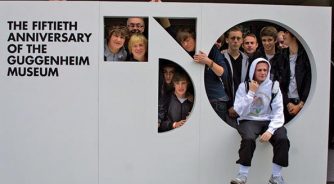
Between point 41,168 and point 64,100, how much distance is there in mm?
779

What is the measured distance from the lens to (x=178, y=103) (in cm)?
520

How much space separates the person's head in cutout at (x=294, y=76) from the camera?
529 cm

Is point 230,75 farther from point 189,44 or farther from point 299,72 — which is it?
point 299,72

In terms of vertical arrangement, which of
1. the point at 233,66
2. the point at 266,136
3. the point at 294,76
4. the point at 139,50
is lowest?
the point at 266,136

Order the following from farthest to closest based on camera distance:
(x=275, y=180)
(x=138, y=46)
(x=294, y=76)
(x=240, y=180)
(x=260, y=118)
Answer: (x=294, y=76)
(x=138, y=46)
(x=260, y=118)
(x=275, y=180)
(x=240, y=180)

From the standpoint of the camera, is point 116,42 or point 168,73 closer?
point 116,42

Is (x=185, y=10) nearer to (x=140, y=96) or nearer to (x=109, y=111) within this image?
(x=140, y=96)

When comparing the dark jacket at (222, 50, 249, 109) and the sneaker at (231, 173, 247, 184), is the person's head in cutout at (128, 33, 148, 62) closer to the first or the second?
the dark jacket at (222, 50, 249, 109)

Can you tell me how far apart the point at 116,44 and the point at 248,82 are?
147cm

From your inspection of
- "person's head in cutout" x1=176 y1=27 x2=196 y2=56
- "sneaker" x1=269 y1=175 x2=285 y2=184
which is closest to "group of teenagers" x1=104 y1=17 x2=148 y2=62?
"person's head in cutout" x1=176 y1=27 x2=196 y2=56

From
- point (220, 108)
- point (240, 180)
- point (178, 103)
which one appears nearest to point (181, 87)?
point (178, 103)

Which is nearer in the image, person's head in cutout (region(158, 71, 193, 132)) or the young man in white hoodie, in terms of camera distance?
the young man in white hoodie

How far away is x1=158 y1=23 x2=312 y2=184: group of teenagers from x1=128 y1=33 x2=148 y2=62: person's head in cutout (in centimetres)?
26

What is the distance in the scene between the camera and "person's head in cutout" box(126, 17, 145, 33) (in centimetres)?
504
